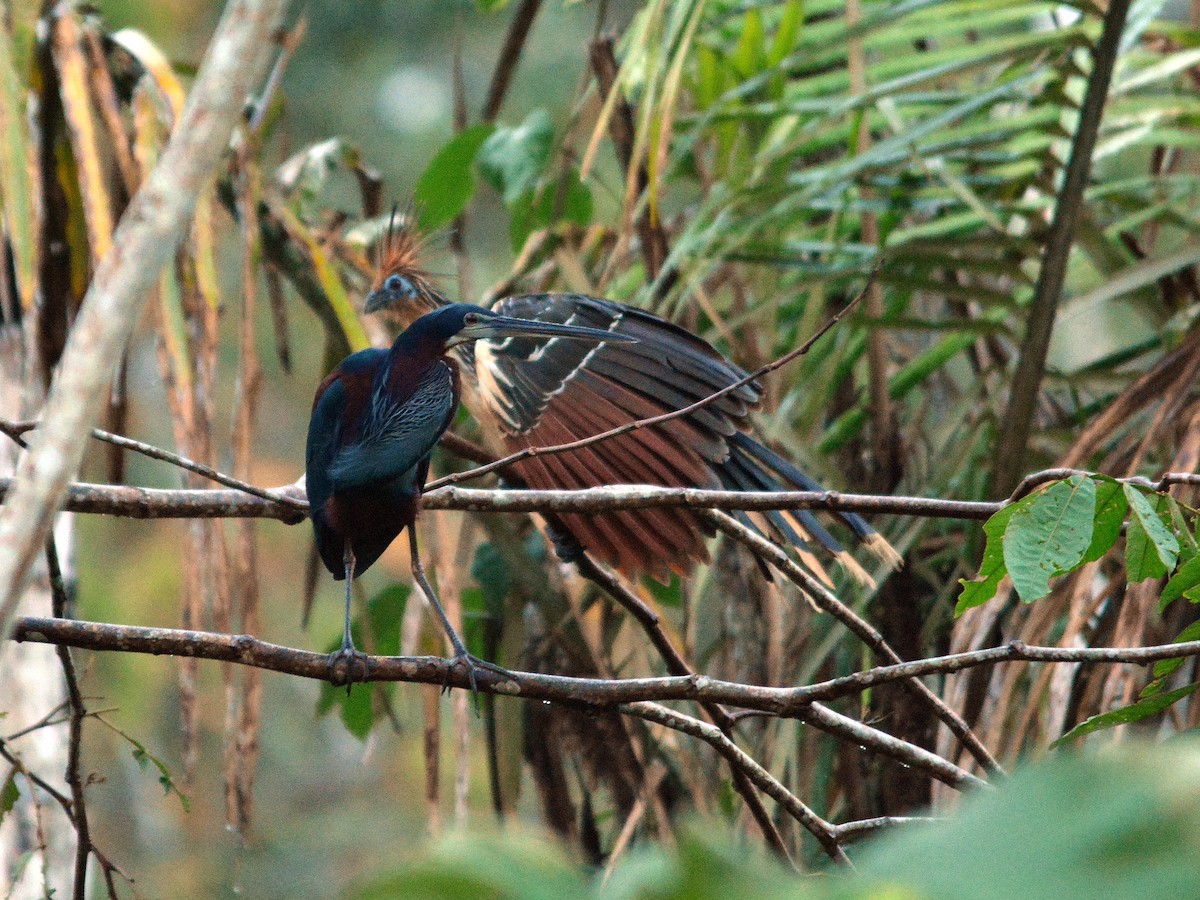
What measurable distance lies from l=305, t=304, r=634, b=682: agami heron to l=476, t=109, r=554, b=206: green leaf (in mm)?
1096

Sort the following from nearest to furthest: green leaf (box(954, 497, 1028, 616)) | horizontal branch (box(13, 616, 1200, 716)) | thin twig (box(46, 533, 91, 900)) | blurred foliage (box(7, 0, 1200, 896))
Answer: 1. green leaf (box(954, 497, 1028, 616))
2. horizontal branch (box(13, 616, 1200, 716))
3. thin twig (box(46, 533, 91, 900))
4. blurred foliage (box(7, 0, 1200, 896))

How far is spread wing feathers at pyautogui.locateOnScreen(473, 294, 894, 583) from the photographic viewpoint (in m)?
2.68

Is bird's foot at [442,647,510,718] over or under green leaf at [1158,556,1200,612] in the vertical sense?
under

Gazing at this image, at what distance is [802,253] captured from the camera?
3.96 m

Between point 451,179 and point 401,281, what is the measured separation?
446 millimetres

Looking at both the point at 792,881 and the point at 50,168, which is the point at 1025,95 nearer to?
the point at 50,168

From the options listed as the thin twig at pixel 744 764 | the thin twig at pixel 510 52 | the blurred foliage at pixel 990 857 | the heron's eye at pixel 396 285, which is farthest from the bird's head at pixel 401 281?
the blurred foliage at pixel 990 857

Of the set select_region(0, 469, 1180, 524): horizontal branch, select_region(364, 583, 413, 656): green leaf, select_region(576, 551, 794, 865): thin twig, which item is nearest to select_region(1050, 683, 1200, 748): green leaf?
select_region(0, 469, 1180, 524): horizontal branch

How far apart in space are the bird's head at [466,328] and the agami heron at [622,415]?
268mm

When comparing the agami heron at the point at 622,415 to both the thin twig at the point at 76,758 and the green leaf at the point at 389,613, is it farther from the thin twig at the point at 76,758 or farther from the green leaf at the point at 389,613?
the thin twig at the point at 76,758

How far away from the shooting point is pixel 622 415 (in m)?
3.17

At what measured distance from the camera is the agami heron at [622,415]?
268cm

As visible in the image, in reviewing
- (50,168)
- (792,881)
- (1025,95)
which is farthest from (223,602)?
(1025,95)

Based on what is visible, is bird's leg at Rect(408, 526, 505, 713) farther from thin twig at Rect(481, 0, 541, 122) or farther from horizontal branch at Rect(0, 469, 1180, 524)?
thin twig at Rect(481, 0, 541, 122)
